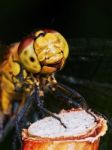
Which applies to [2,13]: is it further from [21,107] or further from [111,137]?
[111,137]

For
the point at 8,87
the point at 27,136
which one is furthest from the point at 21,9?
the point at 27,136

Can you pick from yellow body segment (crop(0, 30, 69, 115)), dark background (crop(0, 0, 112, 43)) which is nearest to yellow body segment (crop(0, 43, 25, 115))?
yellow body segment (crop(0, 30, 69, 115))

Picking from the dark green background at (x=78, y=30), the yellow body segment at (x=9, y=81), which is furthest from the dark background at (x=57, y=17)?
the yellow body segment at (x=9, y=81)

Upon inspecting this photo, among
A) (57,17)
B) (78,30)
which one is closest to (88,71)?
(78,30)

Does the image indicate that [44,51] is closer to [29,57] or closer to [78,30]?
[29,57]

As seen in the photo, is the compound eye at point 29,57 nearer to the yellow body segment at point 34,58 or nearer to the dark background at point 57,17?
the yellow body segment at point 34,58

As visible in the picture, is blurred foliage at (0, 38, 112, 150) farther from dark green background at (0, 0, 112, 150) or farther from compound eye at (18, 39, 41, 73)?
compound eye at (18, 39, 41, 73)
